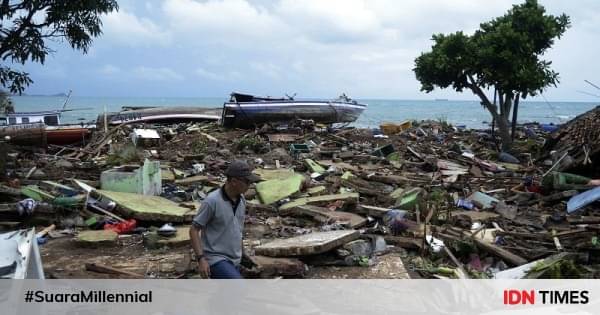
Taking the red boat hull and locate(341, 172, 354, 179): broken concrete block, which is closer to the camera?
locate(341, 172, 354, 179): broken concrete block

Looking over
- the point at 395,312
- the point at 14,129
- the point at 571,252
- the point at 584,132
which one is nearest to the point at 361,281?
the point at 395,312

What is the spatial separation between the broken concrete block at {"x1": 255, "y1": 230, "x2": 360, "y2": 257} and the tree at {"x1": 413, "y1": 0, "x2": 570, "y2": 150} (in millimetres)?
11188

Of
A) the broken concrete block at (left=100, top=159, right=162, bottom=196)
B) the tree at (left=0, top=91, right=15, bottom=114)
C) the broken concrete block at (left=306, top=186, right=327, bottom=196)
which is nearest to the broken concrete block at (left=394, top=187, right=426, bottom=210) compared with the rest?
the broken concrete block at (left=306, top=186, right=327, bottom=196)

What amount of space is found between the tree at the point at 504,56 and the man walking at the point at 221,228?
13423 millimetres

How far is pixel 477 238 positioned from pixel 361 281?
7.06 feet

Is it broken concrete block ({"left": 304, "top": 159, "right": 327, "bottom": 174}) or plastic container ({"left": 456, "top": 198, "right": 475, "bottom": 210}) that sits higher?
broken concrete block ({"left": 304, "top": 159, "right": 327, "bottom": 174})

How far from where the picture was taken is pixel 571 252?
21.2 feet

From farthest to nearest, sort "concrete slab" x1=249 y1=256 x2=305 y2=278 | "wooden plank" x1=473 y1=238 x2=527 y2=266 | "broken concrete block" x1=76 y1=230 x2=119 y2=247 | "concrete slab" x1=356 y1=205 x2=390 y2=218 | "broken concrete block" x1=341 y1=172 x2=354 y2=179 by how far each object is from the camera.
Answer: "broken concrete block" x1=341 y1=172 x2=354 y2=179, "concrete slab" x1=356 y1=205 x2=390 y2=218, "broken concrete block" x1=76 y1=230 x2=119 y2=247, "wooden plank" x1=473 y1=238 x2=527 y2=266, "concrete slab" x1=249 y1=256 x2=305 y2=278

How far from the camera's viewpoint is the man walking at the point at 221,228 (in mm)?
4148

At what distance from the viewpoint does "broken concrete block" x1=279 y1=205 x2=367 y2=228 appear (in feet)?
26.7

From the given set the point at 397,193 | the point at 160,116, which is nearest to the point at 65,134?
the point at 160,116

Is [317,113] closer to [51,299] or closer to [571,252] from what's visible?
[571,252]

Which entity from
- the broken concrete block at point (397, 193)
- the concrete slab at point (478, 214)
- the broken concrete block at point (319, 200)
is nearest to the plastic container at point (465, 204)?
the concrete slab at point (478, 214)

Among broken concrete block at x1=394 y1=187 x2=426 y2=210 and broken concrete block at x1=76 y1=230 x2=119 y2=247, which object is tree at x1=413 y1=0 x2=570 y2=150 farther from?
broken concrete block at x1=76 y1=230 x2=119 y2=247
